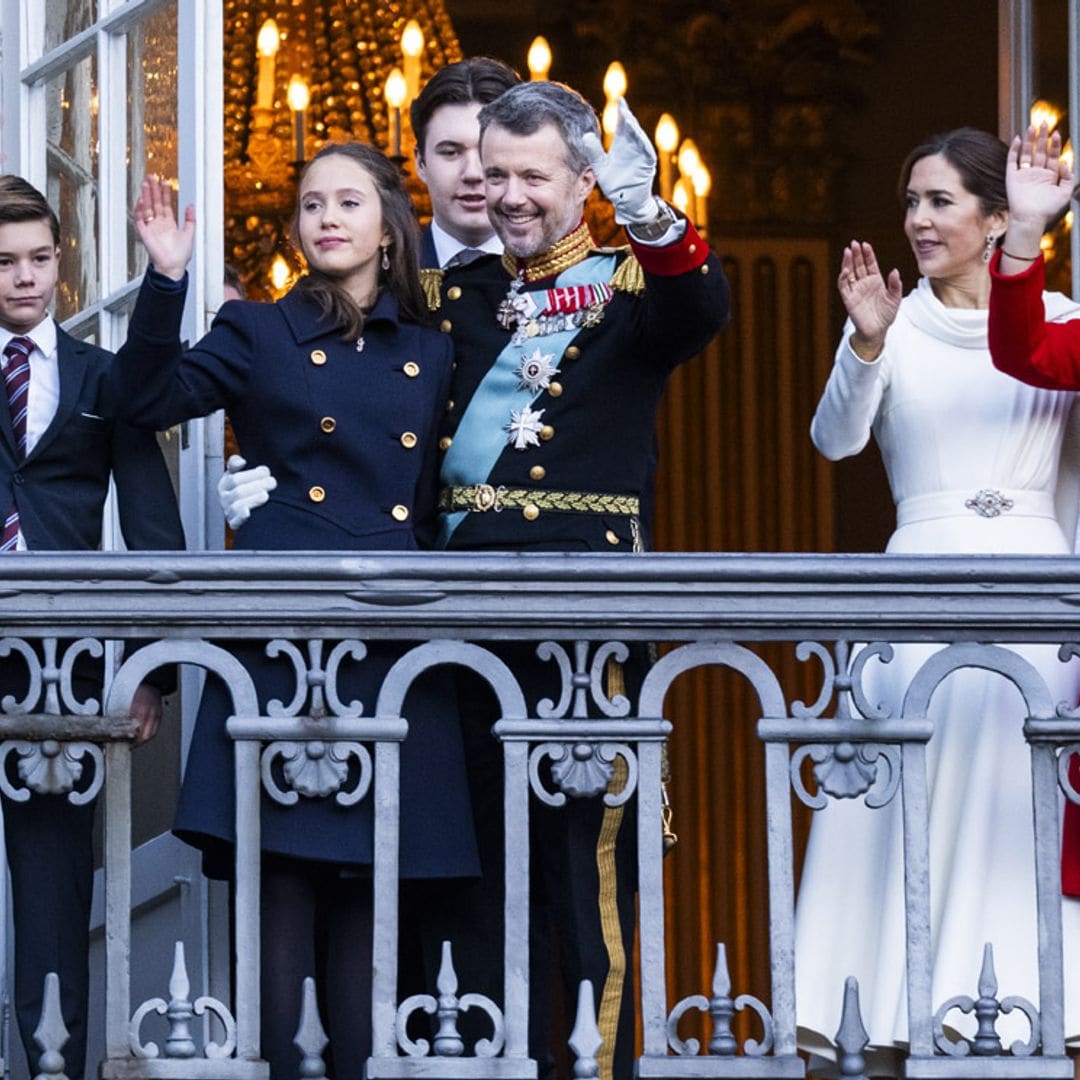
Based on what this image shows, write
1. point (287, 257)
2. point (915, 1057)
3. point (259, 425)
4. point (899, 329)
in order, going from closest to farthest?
point (915, 1057), point (259, 425), point (899, 329), point (287, 257)

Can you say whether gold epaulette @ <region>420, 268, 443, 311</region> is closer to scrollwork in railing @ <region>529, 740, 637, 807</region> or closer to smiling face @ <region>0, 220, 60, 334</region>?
smiling face @ <region>0, 220, 60, 334</region>

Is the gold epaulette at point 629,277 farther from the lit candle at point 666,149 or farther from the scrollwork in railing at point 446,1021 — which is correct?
the lit candle at point 666,149

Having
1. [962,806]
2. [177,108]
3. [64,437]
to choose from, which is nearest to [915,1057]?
[962,806]

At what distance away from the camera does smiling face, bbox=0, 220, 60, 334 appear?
5410 mm

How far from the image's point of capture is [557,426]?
520cm

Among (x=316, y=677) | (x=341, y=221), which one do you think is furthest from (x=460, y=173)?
(x=316, y=677)

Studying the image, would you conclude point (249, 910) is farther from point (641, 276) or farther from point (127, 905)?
point (641, 276)

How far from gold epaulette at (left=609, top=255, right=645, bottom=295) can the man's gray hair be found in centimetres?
19

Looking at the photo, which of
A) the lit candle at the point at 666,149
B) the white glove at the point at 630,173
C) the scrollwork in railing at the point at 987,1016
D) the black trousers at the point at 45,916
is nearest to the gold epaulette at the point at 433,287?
the white glove at the point at 630,173

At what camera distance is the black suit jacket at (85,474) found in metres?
5.36

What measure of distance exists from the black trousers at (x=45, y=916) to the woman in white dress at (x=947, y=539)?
1.34 metres

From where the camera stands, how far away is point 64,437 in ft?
17.7

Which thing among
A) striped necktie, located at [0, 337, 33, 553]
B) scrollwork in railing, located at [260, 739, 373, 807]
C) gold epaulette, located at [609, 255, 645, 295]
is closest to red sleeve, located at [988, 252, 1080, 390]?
gold epaulette, located at [609, 255, 645, 295]

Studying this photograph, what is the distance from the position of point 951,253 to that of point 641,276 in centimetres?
68
